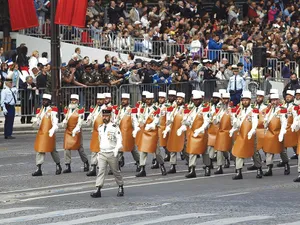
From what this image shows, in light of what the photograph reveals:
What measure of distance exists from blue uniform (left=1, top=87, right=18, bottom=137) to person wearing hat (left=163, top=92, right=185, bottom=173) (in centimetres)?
798

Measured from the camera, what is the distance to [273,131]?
27.4m

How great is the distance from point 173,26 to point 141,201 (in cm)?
2445

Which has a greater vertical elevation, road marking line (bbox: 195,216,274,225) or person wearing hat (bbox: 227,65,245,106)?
person wearing hat (bbox: 227,65,245,106)

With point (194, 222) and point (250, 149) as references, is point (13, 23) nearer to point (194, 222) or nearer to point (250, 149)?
point (250, 149)

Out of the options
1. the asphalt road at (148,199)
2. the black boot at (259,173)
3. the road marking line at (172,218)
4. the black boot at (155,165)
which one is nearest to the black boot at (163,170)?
the asphalt road at (148,199)

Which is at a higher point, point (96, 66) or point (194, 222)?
point (96, 66)

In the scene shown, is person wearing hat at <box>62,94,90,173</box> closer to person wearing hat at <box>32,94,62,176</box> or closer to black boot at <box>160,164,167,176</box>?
person wearing hat at <box>32,94,62,176</box>

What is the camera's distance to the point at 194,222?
1980cm

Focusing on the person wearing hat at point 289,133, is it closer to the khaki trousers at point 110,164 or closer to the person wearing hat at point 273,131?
the person wearing hat at point 273,131

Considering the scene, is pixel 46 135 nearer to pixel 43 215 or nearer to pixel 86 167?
pixel 86 167

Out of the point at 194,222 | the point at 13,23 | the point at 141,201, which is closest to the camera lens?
the point at 194,222

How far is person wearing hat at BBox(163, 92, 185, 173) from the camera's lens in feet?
90.9

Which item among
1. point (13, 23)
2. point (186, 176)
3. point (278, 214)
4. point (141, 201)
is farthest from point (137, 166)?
point (13, 23)

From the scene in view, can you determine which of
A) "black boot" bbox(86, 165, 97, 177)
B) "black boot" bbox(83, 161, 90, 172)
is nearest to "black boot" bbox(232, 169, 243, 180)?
"black boot" bbox(86, 165, 97, 177)
